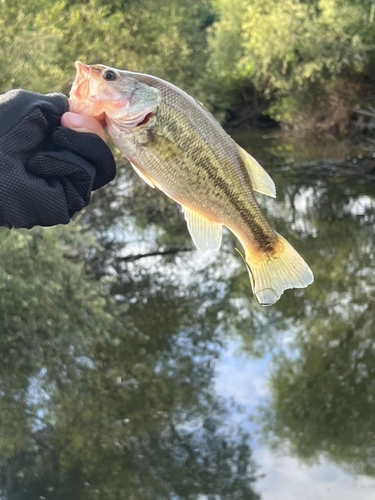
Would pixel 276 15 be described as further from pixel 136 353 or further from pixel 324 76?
pixel 136 353

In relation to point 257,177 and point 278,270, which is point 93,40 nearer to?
point 257,177

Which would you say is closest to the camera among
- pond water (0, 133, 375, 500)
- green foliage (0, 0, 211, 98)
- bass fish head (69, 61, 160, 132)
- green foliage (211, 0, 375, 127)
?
bass fish head (69, 61, 160, 132)

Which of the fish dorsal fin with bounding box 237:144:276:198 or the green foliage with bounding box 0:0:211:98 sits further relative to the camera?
the green foliage with bounding box 0:0:211:98

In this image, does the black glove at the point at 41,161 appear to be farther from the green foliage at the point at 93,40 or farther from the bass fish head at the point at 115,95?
the green foliage at the point at 93,40

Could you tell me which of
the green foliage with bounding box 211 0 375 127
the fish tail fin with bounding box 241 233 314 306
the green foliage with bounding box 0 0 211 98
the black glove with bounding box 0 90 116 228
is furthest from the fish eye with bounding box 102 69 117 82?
the green foliage with bounding box 211 0 375 127

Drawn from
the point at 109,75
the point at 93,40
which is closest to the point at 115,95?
the point at 109,75

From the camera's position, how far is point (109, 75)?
7.29ft

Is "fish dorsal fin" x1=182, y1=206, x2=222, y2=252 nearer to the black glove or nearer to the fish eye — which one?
the black glove

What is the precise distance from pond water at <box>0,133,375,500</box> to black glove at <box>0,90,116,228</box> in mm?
4161

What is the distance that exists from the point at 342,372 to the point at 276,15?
50.0 ft

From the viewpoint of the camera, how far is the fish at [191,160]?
2.19m

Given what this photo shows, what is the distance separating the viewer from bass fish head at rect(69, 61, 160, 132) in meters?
2.17

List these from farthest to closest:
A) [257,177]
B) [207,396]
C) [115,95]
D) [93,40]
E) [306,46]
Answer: [306,46] < [93,40] < [207,396] < [257,177] < [115,95]

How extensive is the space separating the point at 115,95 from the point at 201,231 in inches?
25.7
